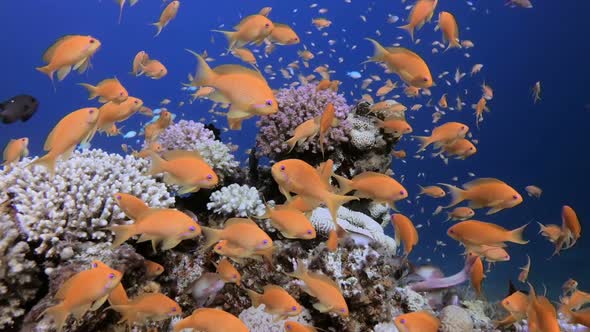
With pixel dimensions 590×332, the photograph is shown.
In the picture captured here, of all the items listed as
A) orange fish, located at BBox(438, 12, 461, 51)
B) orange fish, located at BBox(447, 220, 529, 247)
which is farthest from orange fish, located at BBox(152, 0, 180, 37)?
orange fish, located at BBox(447, 220, 529, 247)

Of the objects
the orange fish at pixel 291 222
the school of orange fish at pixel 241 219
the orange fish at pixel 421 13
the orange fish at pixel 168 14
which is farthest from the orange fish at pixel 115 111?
the orange fish at pixel 421 13

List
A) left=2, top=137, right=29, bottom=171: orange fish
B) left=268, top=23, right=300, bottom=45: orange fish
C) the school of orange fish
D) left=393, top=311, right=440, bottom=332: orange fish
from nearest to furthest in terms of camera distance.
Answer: the school of orange fish
left=393, top=311, right=440, bottom=332: orange fish
left=2, top=137, right=29, bottom=171: orange fish
left=268, top=23, right=300, bottom=45: orange fish

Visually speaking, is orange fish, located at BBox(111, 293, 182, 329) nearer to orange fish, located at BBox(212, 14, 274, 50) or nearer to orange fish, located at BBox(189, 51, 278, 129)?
orange fish, located at BBox(189, 51, 278, 129)

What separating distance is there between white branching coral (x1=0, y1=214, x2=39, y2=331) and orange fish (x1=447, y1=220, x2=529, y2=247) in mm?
4142

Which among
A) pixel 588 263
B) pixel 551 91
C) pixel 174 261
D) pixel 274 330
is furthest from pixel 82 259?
pixel 551 91

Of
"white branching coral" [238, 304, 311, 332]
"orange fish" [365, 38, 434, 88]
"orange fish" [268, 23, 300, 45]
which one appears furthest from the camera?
"orange fish" [268, 23, 300, 45]

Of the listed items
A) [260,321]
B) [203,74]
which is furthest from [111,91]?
[260,321]

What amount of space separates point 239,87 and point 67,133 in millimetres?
1388

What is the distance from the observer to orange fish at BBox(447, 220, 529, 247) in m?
3.84

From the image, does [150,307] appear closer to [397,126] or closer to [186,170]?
[186,170]

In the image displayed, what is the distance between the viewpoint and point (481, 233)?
3877 mm

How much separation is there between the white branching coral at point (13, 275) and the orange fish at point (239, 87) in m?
2.44

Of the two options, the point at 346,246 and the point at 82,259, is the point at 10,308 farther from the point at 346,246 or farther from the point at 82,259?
the point at 346,246

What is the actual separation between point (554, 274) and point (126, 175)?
29887 millimetres
